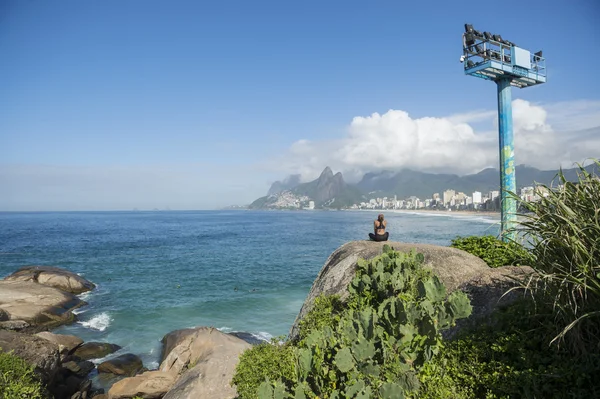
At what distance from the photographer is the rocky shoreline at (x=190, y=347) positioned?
9.83m

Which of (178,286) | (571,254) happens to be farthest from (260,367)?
(178,286)

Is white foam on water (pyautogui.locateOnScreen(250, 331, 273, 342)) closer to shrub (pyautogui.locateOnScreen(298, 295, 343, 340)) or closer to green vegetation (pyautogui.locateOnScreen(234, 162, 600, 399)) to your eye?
shrub (pyautogui.locateOnScreen(298, 295, 343, 340))

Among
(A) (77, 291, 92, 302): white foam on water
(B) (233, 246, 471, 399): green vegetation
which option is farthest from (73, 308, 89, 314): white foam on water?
(B) (233, 246, 471, 399): green vegetation

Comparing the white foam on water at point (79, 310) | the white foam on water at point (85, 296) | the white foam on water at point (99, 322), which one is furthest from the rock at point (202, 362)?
the white foam on water at point (85, 296)

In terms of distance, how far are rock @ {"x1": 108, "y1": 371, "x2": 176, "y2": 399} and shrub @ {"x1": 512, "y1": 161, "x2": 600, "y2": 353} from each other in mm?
14527

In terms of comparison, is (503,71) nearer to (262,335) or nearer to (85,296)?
(262,335)

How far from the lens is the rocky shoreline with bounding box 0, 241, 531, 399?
9.83 meters

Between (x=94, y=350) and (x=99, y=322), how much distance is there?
5812 mm

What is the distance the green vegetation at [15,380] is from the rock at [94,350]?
7543mm

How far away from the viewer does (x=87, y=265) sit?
156 ft

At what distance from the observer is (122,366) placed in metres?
18.2

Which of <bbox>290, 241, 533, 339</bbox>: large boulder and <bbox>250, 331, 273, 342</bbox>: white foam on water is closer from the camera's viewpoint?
<bbox>290, 241, 533, 339</bbox>: large boulder

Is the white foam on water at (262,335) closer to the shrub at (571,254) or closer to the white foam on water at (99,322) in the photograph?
the white foam on water at (99,322)

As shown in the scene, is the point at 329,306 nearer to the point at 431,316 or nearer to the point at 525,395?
the point at 431,316
